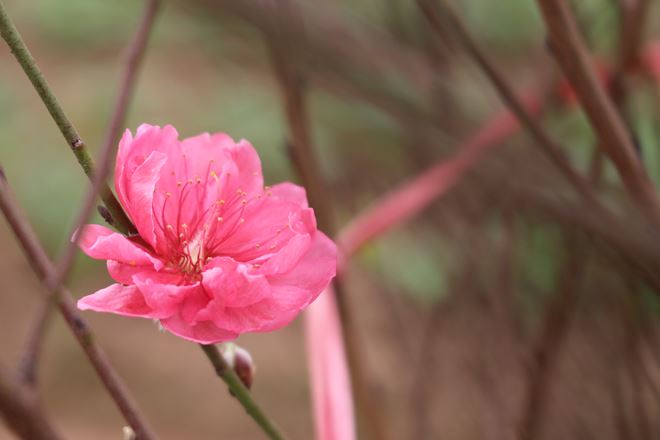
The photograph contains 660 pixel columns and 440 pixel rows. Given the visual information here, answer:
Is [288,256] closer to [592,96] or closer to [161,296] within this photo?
[161,296]

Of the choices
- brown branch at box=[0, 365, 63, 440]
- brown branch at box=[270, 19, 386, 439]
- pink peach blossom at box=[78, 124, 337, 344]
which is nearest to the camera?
brown branch at box=[0, 365, 63, 440]

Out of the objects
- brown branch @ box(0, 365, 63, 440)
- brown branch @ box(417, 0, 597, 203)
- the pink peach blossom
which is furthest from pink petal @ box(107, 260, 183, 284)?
brown branch @ box(417, 0, 597, 203)

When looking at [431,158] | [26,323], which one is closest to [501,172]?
[431,158]

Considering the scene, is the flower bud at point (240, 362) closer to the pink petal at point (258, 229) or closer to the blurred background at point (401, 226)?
the pink petal at point (258, 229)

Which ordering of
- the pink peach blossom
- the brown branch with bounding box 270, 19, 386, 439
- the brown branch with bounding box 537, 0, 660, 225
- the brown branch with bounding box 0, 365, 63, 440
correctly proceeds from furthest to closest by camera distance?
1. the brown branch with bounding box 270, 19, 386, 439
2. the brown branch with bounding box 537, 0, 660, 225
3. the pink peach blossom
4. the brown branch with bounding box 0, 365, 63, 440

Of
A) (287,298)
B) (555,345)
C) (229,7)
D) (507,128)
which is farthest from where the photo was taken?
(507,128)

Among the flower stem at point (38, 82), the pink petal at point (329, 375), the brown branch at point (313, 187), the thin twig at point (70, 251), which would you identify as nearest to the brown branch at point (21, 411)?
the thin twig at point (70, 251)

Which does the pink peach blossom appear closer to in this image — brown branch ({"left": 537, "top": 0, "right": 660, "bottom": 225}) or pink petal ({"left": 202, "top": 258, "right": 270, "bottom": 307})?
pink petal ({"left": 202, "top": 258, "right": 270, "bottom": 307})

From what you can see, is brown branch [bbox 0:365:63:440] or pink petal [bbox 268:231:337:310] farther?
pink petal [bbox 268:231:337:310]

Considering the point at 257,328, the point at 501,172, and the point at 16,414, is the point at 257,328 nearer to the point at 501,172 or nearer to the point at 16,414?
the point at 16,414
